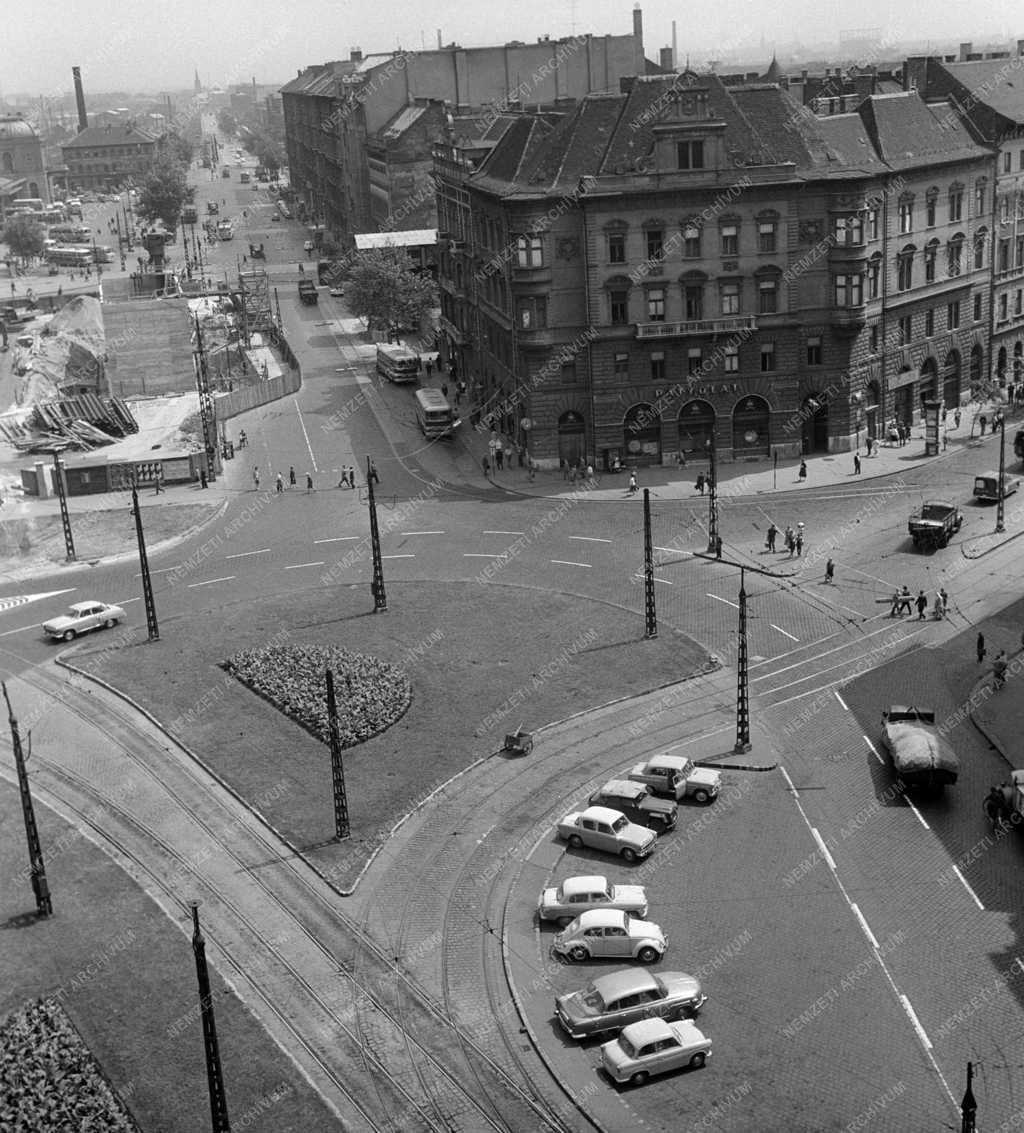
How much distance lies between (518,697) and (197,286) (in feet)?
470

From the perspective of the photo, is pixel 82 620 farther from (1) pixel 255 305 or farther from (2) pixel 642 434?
(1) pixel 255 305

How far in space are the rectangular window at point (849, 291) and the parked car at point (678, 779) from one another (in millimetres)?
48892

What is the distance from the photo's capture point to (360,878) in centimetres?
5222

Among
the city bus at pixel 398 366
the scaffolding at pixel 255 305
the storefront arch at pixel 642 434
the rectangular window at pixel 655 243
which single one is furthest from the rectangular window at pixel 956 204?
the scaffolding at pixel 255 305

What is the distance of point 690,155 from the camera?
311 feet

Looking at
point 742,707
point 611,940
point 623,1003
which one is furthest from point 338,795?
point 742,707

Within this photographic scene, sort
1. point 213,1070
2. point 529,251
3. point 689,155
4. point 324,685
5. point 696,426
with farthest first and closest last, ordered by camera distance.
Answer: point 696,426
point 529,251
point 689,155
point 324,685
point 213,1070

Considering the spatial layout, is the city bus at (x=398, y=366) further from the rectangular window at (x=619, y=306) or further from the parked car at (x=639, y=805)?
the parked car at (x=639, y=805)

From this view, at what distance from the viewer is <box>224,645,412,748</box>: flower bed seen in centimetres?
6350

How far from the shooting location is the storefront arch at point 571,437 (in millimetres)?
99500

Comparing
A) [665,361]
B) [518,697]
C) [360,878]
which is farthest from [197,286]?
[360,878]

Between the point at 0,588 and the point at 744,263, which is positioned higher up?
the point at 744,263

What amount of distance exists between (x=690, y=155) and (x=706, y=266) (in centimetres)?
694

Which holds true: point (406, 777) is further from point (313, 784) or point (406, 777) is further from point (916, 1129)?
point (916, 1129)
